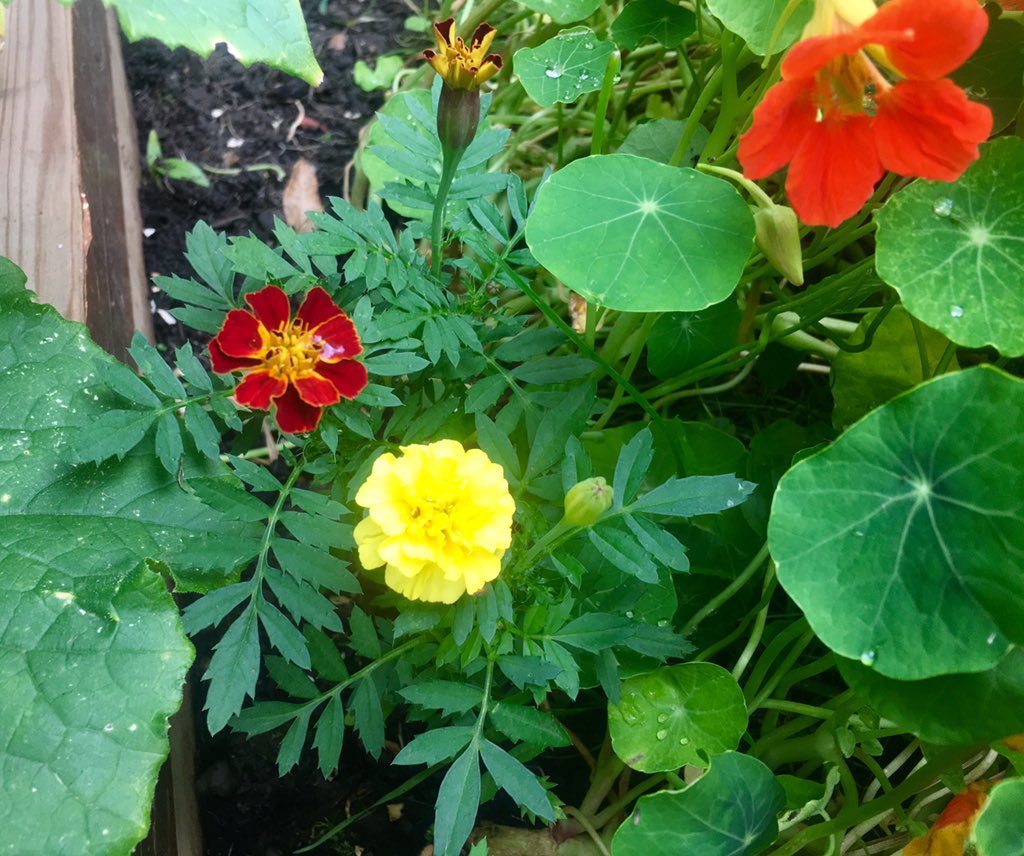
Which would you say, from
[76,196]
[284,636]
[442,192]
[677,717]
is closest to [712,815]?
[677,717]

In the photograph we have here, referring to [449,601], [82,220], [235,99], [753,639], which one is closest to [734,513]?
[753,639]

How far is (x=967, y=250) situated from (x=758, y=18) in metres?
0.32

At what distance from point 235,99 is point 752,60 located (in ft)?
3.33

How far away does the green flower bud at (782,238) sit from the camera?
871 millimetres

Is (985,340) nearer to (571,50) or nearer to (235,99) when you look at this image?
(571,50)

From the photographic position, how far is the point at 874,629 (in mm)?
736

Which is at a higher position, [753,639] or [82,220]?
[82,220]

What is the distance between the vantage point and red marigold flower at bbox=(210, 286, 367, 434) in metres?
0.75

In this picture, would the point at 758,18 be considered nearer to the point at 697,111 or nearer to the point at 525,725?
the point at 697,111

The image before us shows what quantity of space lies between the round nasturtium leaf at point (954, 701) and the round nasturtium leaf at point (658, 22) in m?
0.81

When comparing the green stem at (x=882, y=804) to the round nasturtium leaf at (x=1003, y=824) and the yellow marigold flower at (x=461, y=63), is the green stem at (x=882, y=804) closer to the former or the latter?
the round nasturtium leaf at (x=1003, y=824)

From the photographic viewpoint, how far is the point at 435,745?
778 mm

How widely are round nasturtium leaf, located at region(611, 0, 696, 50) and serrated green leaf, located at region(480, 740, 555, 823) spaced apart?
2.93 ft

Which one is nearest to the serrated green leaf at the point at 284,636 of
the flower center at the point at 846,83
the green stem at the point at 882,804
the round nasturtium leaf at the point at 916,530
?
the round nasturtium leaf at the point at 916,530
